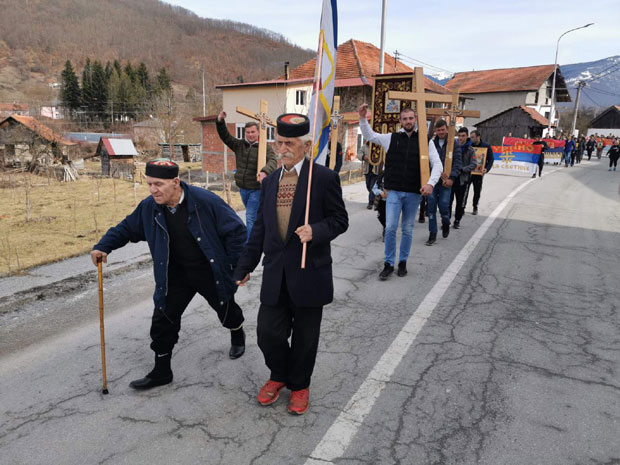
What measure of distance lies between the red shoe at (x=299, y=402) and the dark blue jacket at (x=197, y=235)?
82 centimetres

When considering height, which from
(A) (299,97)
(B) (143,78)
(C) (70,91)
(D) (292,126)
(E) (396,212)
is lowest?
(E) (396,212)

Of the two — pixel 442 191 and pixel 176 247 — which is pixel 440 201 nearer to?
pixel 442 191

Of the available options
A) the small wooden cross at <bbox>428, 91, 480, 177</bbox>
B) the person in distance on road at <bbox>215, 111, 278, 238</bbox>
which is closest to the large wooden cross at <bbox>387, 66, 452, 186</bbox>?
the small wooden cross at <bbox>428, 91, 480, 177</bbox>

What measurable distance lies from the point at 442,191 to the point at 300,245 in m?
5.29

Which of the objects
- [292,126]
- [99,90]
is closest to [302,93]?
[292,126]

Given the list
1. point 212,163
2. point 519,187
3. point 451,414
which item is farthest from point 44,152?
point 451,414

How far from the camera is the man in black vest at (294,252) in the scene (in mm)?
2768

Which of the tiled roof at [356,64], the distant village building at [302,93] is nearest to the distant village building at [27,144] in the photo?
the distant village building at [302,93]

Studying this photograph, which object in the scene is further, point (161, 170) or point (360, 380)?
point (360, 380)

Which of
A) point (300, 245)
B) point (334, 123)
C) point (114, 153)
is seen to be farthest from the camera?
point (114, 153)

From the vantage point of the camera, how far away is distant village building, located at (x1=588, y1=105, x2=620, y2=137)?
209ft

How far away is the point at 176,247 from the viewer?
310 cm

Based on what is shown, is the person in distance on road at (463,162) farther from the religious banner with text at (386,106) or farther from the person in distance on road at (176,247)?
the person in distance on road at (176,247)

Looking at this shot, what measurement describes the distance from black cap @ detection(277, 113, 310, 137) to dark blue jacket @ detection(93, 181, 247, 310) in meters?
0.79
